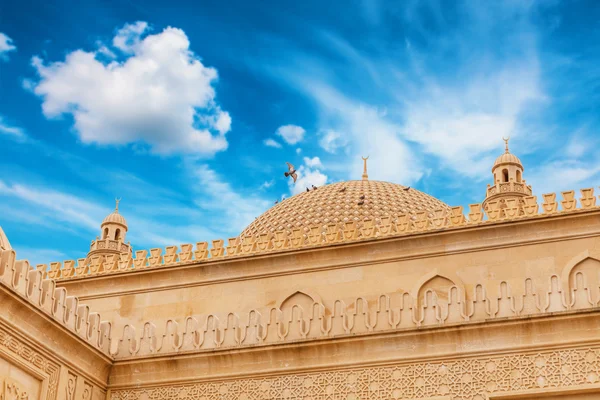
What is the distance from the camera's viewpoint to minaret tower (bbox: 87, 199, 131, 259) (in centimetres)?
2502

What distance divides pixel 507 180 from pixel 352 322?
11034mm

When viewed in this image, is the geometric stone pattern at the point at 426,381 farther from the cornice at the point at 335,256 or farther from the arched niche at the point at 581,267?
the cornice at the point at 335,256

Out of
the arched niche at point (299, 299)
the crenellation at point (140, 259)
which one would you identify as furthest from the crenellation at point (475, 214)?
the crenellation at point (140, 259)

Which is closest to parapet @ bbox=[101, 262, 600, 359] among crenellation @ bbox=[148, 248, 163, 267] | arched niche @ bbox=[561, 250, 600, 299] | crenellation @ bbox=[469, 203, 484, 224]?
arched niche @ bbox=[561, 250, 600, 299]

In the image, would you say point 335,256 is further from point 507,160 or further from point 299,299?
point 507,160

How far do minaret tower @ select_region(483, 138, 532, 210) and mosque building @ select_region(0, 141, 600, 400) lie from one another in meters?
5.04

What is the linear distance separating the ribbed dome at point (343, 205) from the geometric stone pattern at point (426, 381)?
35.0 ft

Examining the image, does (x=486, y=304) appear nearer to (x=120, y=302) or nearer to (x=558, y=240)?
(x=558, y=240)

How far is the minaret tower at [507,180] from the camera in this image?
70.7ft

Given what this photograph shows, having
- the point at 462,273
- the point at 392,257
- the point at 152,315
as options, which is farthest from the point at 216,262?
the point at 462,273

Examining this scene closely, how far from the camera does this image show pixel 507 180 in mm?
22062

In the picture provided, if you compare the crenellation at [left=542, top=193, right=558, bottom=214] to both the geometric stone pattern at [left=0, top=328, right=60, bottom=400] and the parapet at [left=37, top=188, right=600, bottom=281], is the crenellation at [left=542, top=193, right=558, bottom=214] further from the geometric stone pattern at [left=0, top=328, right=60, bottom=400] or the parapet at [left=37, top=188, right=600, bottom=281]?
the geometric stone pattern at [left=0, top=328, right=60, bottom=400]

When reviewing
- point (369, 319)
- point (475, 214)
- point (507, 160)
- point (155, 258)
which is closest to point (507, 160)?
point (507, 160)

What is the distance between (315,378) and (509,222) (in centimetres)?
537
